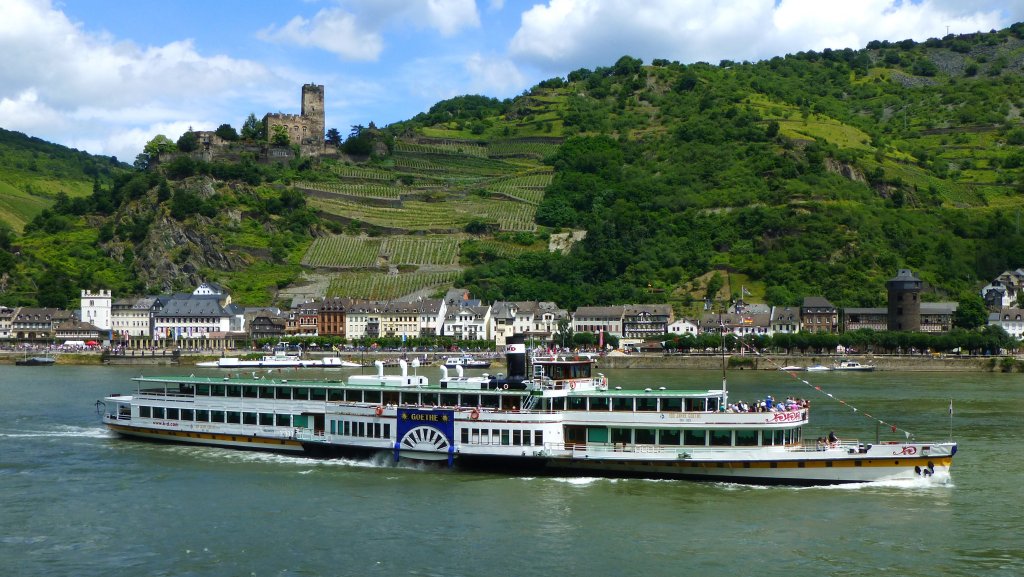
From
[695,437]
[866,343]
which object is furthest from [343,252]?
[695,437]

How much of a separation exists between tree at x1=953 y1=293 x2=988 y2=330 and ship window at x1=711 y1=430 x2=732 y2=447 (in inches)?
3232

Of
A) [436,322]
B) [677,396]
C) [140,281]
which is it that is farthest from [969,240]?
[677,396]

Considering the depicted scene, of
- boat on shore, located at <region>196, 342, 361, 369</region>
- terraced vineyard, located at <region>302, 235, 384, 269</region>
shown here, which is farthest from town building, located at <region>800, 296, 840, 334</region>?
terraced vineyard, located at <region>302, 235, 384, 269</region>

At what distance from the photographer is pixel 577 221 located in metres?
154

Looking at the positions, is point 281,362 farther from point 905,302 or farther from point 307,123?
point 307,123

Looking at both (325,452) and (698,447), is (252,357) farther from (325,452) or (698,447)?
Answer: (698,447)

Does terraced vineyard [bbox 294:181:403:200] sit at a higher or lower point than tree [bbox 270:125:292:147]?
lower

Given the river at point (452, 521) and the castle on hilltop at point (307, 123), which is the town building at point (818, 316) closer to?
the river at point (452, 521)

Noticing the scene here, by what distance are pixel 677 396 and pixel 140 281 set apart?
369 ft

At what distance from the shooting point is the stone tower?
364 feet

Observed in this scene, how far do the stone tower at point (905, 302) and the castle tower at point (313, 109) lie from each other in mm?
96461

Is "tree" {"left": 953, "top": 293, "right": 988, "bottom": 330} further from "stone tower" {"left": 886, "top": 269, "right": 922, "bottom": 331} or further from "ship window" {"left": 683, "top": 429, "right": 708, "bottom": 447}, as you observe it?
"ship window" {"left": 683, "top": 429, "right": 708, "bottom": 447}

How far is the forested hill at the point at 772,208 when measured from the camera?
129 metres

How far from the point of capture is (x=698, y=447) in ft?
120
